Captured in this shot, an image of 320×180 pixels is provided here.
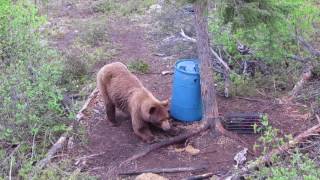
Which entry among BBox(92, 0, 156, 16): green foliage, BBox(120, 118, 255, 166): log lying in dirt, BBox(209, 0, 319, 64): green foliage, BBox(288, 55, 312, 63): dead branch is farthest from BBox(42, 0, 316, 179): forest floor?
BBox(92, 0, 156, 16): green foliage

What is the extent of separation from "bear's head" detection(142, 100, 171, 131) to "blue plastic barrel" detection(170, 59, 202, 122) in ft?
1.19

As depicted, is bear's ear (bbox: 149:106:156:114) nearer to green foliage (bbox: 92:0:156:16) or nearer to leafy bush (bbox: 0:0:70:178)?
leafy bush (bbox: 0:0:70:178)

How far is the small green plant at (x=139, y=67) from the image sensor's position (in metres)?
9.67

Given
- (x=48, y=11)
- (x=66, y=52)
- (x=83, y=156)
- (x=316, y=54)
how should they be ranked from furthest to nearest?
(x=48, y=11)
(x=66, y=52)
(x=316, y=54)
(x=83, y=156)

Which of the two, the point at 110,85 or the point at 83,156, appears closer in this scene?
the point at 83,156

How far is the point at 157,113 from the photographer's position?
273 inches

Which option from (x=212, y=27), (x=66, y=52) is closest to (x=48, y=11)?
(x=66, y=52)

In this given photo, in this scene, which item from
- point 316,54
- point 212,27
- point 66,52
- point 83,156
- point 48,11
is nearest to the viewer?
point 83,156

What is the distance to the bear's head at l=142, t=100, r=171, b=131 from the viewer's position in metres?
6.91

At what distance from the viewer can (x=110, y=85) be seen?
7.62 metres

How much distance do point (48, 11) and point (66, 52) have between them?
13.5ft

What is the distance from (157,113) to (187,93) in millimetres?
527

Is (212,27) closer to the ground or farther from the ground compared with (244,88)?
farther from the ground

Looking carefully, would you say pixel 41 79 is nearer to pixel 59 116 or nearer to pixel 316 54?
pixel 59 116
